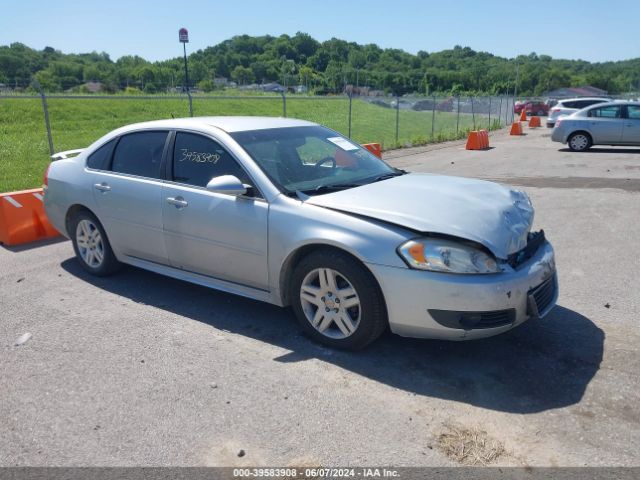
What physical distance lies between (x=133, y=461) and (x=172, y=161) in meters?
2.69

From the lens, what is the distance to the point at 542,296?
152 inches

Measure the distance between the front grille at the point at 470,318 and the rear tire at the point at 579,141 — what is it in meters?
16.5

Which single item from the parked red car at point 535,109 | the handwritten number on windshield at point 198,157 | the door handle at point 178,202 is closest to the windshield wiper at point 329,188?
the handwritten number on windshield at point 198,157

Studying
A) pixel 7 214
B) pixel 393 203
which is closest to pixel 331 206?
pixel 393 203

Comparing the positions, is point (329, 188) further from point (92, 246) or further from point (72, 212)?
point (72, 212)

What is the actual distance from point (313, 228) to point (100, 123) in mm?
27811

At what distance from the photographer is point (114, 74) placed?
57.2 m

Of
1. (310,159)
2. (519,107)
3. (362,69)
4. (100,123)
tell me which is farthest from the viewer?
(362,69)

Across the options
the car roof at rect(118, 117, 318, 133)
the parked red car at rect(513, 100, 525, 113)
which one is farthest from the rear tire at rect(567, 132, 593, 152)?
the parked red car at rect(513, 100, 525, 113)

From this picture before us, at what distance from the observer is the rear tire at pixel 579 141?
18016 millimetres

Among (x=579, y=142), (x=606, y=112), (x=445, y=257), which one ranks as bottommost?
(x=579, y=142)

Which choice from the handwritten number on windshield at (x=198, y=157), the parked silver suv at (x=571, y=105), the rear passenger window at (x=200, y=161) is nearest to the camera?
the rear passenger window at (x=200, y=161)

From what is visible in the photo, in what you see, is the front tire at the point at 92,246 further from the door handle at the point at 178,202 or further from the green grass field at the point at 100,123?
the green grass field at the point at 100,123

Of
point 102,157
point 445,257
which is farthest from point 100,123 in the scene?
point 445,257
